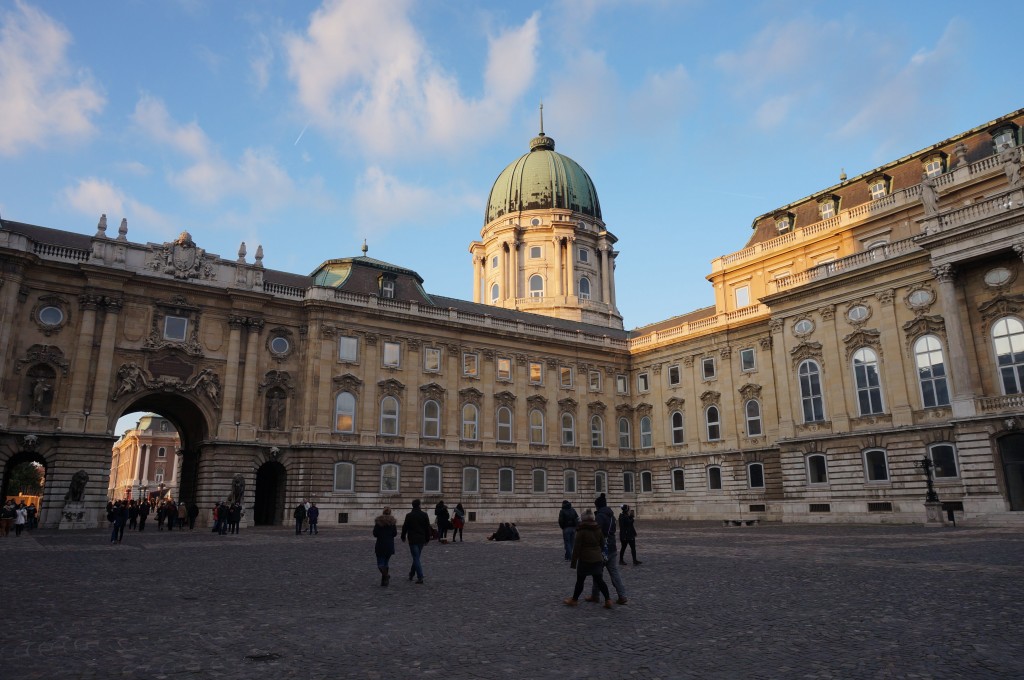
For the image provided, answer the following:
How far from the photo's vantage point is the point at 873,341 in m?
39.7

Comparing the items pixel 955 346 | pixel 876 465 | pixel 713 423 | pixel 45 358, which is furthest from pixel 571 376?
pixel 45 358

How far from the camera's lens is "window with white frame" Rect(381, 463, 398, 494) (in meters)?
45.6

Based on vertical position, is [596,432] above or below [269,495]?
above

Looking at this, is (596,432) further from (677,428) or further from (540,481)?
(540,481)

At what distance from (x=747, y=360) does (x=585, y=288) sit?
30.2 meters

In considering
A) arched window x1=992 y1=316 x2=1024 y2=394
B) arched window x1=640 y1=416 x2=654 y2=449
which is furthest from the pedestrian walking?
arched window x1=640 y1=416 x2=654 y2=449

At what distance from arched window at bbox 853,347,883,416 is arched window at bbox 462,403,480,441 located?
83.1 ft

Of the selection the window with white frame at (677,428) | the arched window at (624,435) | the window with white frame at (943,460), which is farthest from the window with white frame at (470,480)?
the window with white frame at (943,460)

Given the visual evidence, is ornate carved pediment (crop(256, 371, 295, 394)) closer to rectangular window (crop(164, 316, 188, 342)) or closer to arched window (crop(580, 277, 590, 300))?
rectangular window (crop(164, 316, 188, 342))

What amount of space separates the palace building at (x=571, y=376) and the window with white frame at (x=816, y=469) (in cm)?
21

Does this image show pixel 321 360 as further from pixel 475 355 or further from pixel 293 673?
pixel 293 673

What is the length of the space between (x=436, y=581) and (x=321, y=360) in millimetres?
31295

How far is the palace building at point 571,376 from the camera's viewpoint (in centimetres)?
3597

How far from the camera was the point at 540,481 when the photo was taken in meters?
52.7
